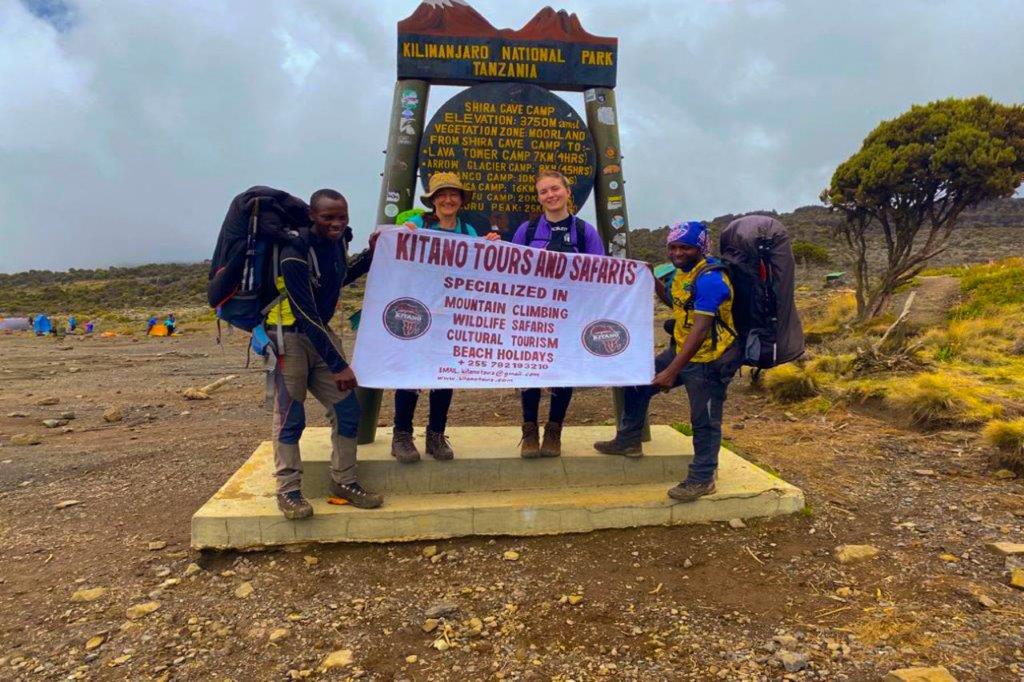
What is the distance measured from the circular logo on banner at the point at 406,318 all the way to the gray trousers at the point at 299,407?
39cm

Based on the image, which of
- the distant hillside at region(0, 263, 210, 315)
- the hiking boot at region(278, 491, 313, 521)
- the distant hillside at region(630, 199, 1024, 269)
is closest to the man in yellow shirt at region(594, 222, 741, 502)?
the hiking boot at region(278, 491, 313, 521)

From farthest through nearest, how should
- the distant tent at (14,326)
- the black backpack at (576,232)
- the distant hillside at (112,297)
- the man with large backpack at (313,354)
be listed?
1. the distant hillside at (112,297)
2. the distant tent at (14,326)
3. the black backpack at (576,232)
4. the man with large backpack at (313,354)

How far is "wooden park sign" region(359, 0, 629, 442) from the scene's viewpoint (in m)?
5.16

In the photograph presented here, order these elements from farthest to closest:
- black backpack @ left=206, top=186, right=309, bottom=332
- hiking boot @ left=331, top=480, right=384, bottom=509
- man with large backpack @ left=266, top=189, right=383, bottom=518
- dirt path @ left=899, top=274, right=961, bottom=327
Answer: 1. dirt path @ left=899, top=274, right=961, bottom=327
2. hiking boot @ left=331, top=480, right=384, bottom=509
3. man with large backpack @ left=266, top=189, right=383, bottom=518
4. black backpack @ left=206, top=186, right=309, bottom=332

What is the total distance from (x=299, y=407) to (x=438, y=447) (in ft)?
3.59

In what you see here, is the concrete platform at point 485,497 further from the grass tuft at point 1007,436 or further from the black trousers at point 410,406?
Answer: the grass tuft at point 1007,436

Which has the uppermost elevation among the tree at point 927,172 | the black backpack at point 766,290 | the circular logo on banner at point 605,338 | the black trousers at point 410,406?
the tree at point 927,172

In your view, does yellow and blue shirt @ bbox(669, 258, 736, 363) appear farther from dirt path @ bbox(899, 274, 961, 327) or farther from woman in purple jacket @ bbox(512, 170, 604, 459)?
dirt path @ bbox(899, 274, 961, 327)

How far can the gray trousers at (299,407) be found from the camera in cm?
391

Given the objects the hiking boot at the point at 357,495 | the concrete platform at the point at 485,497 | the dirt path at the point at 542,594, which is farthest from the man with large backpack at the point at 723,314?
the hiking boot at the point at 357,495

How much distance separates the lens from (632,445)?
4.91m

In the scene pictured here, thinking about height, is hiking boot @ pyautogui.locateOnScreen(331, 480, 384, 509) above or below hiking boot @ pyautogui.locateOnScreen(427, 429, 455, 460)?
below

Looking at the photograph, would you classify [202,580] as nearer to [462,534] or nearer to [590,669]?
[462,534]

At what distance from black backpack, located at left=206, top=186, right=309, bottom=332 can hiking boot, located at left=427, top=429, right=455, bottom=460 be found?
1.54 meters
